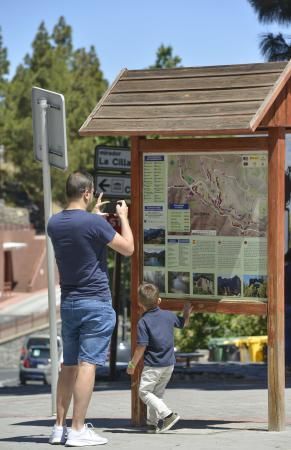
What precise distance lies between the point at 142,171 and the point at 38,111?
132 centimetres

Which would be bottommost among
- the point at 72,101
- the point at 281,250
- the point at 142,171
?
the point at 281,250

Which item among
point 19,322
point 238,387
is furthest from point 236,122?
point 19,322

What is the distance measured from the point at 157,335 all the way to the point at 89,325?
85cm

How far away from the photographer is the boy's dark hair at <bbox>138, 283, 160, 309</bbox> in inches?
318

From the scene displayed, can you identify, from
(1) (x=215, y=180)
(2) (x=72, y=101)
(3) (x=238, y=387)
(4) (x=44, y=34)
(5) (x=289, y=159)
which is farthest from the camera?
(4) (x=44, y=34)

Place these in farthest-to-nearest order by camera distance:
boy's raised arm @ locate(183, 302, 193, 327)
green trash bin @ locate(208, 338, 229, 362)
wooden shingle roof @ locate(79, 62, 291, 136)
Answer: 1. green trash bin @ locate(208, 338, 229, 362)
2. boy's raised arm @ locate(183, 302, 193, 327)
3. wooden shingle roof @ locate(79, 62, 291, 136)

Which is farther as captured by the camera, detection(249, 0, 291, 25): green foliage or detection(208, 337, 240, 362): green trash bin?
detection(208, 337, 240, 362): green trash bin

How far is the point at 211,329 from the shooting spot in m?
45.2

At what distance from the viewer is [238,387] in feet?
41.3

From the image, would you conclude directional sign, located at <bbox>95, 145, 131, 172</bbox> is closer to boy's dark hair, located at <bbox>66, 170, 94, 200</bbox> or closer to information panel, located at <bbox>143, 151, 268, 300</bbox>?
information panel, located at <bbox>143, 151, 268, 300</bbox>

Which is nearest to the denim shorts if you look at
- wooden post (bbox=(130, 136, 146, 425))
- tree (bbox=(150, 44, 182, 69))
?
wooden post (bbox=(130, 136, 146, 425))

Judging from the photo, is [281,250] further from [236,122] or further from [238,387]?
[238,387]

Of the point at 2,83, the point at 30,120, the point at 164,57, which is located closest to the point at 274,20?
the point at 164,57

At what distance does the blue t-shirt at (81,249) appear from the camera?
7340 mm
